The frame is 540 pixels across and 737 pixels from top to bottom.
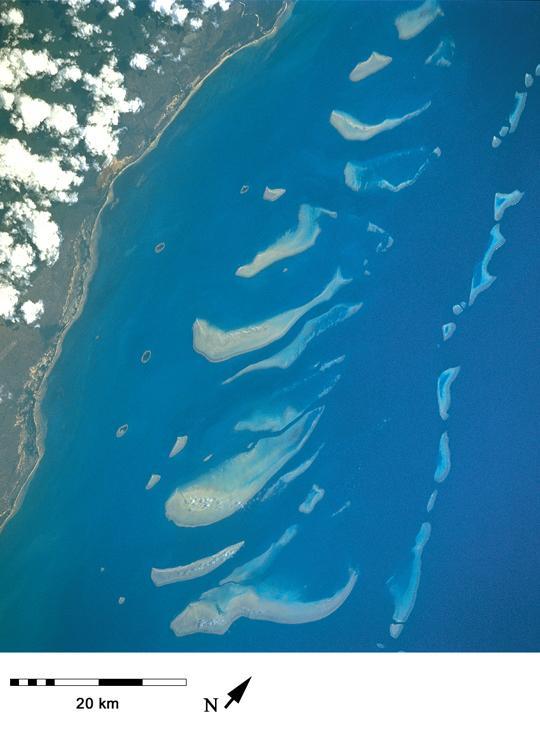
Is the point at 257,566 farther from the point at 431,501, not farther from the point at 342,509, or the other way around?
the point at 431,501

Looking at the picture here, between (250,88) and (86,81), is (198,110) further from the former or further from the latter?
(86,81)

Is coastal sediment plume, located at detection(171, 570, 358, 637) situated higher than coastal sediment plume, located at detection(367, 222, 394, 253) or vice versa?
coastal sediment plume, located at detection(367, 222, 394, 253)

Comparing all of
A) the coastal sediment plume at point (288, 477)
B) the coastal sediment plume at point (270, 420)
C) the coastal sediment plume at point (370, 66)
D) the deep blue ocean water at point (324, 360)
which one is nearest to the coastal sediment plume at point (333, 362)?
the deep blue ocean water at point (324, 360)

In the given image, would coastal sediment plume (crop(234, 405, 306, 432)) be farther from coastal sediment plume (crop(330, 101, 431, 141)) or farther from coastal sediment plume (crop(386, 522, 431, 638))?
coastal sediment plume (crop(330, 101, 431, 141))

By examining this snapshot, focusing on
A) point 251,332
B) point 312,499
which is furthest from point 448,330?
point 312,499

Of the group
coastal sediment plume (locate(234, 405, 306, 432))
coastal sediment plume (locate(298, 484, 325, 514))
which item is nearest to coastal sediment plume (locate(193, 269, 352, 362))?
coastal sediment plume (locate(234, 405, 306, 432))
